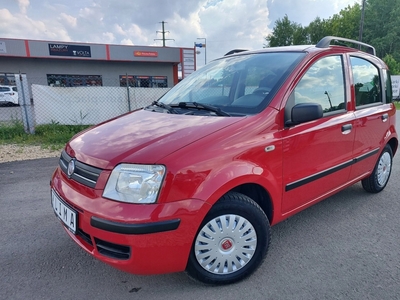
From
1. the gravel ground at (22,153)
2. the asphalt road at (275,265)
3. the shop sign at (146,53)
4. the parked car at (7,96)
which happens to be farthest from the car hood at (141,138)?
the shop sign at (146,53)

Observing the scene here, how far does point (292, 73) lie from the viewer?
243 cm

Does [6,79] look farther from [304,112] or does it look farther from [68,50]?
[304,112]

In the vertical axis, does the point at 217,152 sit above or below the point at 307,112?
below

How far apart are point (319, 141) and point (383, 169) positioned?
6.09 feet

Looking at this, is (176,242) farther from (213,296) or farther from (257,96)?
(257,96)

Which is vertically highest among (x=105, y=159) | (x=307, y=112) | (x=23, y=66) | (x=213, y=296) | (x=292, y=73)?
(x=23, y=66)

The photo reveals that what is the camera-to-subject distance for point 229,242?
207cm

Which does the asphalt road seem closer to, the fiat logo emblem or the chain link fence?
the fiat logo emblem

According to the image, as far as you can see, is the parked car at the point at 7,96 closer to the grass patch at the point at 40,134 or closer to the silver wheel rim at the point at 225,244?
the grass patch at the point at 40,134

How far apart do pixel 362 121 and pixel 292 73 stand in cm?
118

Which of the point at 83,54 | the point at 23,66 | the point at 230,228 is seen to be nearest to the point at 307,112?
the point at 230,228

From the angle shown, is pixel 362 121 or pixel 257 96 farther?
pixel 362 121

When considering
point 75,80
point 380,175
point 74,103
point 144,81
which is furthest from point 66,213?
point 144,81

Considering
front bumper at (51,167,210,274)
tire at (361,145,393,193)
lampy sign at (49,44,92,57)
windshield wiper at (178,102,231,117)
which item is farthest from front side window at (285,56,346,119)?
lampy sign at (49,44,92,57)
